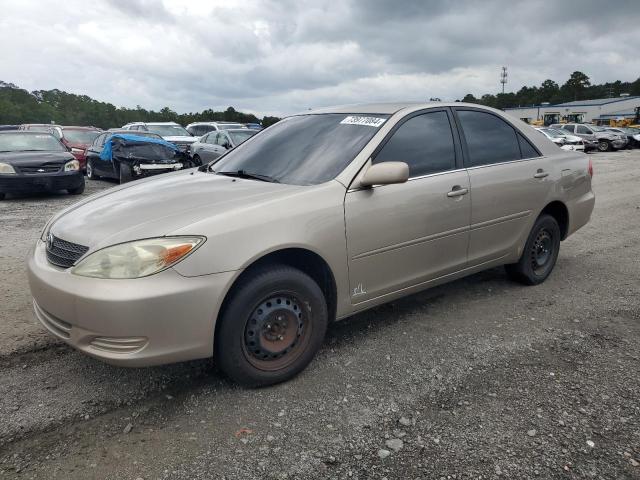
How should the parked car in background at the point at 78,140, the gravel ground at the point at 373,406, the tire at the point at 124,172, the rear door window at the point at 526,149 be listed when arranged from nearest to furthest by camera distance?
the gravel ground at the point at 373,406
the rear door window at the point at 526,149
the tire at the point at 124,172
the parked car in background at the point at 78,140

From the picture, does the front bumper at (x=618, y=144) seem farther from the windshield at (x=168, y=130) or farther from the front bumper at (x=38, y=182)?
the front bumper at (x=38, y=182)

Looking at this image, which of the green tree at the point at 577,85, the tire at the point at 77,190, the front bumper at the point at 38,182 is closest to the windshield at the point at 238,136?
the tire at the point at 77,190

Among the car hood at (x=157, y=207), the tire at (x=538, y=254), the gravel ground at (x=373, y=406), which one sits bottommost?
the gravel ground at (x=373, y=406)

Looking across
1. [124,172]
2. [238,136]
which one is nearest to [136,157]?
[124,172]

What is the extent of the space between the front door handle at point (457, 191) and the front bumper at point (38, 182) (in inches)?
351

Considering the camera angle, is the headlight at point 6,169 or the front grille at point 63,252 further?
the headlight at point 6,169

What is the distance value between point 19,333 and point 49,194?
330 inches

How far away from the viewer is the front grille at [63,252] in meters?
2.68

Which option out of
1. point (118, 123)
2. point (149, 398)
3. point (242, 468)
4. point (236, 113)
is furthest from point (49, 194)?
point (118, 123)

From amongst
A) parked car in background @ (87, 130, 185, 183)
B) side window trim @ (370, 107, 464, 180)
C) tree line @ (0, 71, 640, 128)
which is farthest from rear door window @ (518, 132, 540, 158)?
tree line @ (0, 71, 640, 128)

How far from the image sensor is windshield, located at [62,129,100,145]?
16094mm

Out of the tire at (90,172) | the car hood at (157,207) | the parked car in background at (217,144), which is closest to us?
the car hood at (157,207)

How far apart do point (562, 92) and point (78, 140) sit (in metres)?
99.6

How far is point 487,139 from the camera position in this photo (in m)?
4.13
